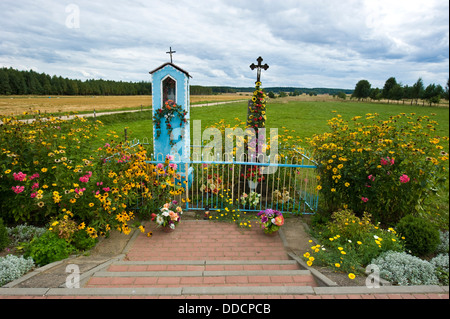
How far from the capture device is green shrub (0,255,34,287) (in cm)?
310

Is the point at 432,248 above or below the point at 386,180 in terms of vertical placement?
below

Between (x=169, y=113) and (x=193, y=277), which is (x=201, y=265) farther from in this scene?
(x=169, y=113)

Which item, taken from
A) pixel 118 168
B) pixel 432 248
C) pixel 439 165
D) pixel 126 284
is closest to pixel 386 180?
pixel 439 165

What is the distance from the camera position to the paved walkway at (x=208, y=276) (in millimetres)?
2854

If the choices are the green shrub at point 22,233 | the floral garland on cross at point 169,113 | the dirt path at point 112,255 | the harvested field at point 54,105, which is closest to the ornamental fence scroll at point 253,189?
the dirt path at point 112,255

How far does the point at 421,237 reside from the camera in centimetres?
380

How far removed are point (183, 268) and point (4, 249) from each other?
2614mm

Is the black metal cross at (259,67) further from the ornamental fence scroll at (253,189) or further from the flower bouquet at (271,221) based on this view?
the flower bouquet at (271,221)

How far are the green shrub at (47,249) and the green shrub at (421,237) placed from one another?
16.0 ft

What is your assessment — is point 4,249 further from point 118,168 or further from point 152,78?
point 152,78

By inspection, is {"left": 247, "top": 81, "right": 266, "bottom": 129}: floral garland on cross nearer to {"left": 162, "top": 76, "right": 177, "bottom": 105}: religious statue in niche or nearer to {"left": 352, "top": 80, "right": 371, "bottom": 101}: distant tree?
{"left": 162, "top": 76, "right": 177, "bottom": 105}: religious statue in niche

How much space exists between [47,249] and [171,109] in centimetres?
413

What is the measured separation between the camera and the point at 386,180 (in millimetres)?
4465

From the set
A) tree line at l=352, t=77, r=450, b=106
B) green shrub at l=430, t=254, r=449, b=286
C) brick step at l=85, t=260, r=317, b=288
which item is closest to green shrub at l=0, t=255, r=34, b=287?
brick step at l=85, t=260, r=317, b=288
